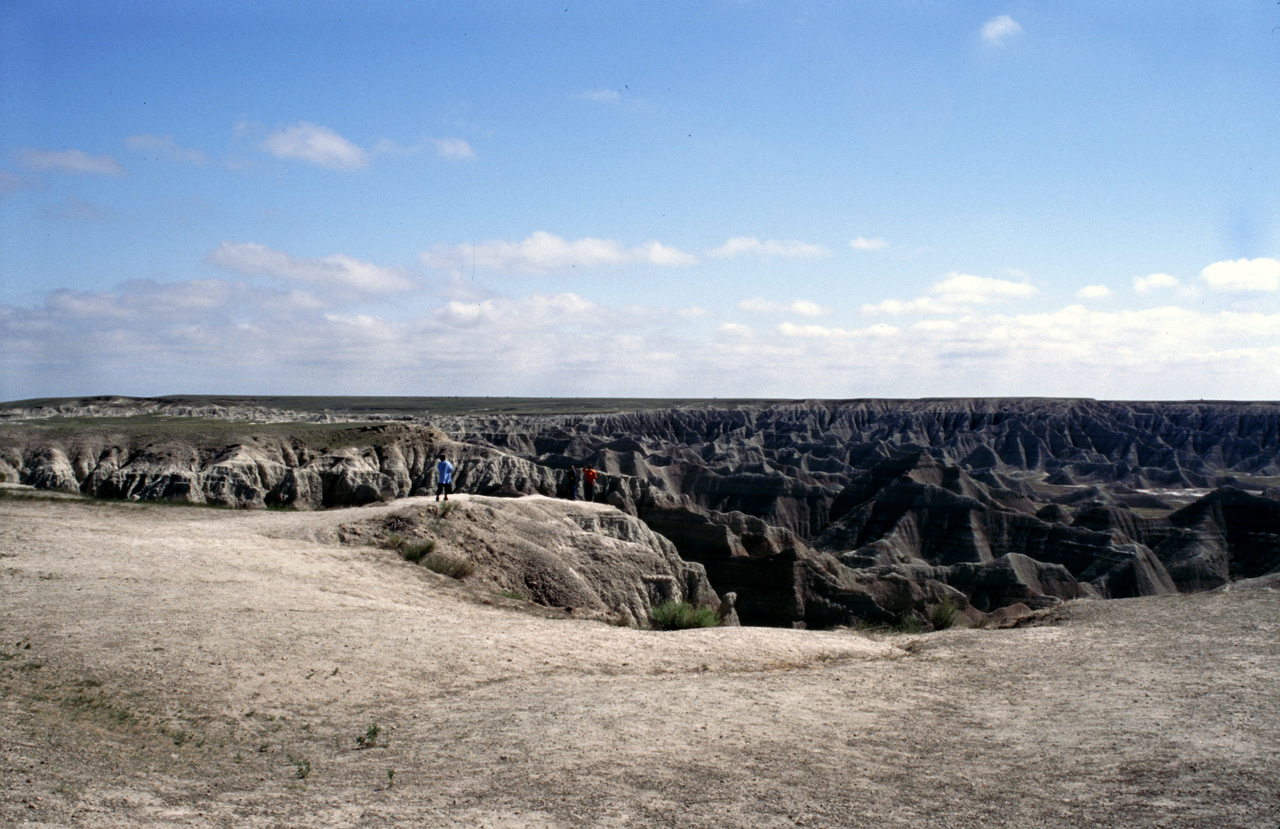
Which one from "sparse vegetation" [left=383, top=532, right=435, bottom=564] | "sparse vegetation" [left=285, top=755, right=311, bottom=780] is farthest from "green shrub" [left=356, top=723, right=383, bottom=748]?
"sparse vegetation" [left=383, top=532, right=435, bottom=564]

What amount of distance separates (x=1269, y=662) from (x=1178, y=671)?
1263 mm

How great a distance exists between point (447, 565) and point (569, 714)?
7235 mm

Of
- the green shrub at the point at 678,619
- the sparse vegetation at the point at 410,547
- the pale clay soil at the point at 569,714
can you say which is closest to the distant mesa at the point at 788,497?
the green shrub at the point at 678,619

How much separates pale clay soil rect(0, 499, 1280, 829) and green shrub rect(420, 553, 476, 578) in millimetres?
1395

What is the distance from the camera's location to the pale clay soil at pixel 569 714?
565 centimetres

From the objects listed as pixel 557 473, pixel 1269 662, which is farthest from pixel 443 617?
pixel 557 473

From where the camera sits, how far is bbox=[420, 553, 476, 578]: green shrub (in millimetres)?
14094

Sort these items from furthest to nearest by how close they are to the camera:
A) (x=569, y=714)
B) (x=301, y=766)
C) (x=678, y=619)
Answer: (x=678, y=619) → (x=569, y=714) → (x=301, y=766)

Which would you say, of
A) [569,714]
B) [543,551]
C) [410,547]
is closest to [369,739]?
[569,714]

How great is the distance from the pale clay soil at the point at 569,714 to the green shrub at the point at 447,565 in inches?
54.9

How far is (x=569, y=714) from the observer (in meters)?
7.52

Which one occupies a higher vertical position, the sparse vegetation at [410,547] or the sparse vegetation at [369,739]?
the sparse vegetation at [410,547]

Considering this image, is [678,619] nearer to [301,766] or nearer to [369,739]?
[369,739]

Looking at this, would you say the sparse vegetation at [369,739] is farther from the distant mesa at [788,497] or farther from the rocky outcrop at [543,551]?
the distant mesa at [788,497]
